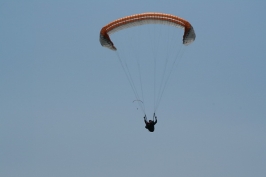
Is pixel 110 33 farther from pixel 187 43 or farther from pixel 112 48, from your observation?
pixel 187 43

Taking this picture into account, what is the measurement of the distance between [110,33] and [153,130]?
25.4ft

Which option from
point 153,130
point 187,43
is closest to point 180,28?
point 187,43

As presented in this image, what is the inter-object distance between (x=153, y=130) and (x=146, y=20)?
7899mm

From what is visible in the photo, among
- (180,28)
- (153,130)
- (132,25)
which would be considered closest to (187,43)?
(180,28)

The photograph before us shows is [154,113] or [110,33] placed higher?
[110,33]

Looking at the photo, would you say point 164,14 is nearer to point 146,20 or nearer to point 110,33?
point 146,20

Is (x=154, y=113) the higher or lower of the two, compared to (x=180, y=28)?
lower

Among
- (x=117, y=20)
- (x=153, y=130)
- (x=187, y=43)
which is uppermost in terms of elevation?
(x=117, y=20)

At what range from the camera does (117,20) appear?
40250 millimetres

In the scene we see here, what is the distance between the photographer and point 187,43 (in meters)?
41.3

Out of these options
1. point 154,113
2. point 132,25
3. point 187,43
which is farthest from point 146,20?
point 154,113

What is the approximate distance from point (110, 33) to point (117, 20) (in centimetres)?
139

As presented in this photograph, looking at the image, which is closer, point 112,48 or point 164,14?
point 164,14

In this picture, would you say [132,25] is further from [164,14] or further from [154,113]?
[154,113]
